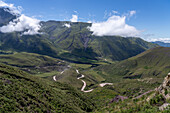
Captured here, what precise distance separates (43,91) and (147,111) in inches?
2463

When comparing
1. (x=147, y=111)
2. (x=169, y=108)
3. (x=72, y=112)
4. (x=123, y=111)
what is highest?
(x=169, y=108)

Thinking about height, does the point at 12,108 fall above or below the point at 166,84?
below

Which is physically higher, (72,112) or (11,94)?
(11,94)

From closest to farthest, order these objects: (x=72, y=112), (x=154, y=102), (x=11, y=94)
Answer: (x=154, y=102)
(x=11, y=94)
(x=72, y=112)

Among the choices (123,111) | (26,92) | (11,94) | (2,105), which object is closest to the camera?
(123,111)

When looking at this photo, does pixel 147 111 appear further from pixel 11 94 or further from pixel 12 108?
pixel 11 94

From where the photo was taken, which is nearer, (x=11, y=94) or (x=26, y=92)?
(x=11, y=94)

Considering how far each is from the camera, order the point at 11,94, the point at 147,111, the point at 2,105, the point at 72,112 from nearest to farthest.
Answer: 1. the point at 147,111
2. the point at 2,105
3. the point at 11,94
4. the point at 72,112

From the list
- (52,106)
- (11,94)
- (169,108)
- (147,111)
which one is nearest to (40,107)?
(52,106)

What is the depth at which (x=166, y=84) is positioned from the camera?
41344mm

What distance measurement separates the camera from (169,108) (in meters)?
28.1

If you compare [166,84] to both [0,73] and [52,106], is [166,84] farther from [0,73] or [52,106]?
[0,73]

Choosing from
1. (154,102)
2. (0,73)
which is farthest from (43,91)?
(154,102)

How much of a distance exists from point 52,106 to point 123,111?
40.3 m
